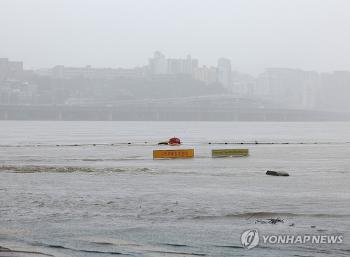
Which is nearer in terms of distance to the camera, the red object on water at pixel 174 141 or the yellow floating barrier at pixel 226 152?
the yellow floating barrier at pixel 226 152

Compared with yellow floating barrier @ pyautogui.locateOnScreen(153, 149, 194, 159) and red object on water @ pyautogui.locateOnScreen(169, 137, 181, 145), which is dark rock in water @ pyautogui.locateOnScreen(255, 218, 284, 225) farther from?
red object on water @ pyautogui.locateOnScreen(169, 137, 181, 145)

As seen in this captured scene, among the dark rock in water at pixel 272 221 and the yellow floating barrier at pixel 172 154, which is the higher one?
the yellow floating barrier at pixel 172 154

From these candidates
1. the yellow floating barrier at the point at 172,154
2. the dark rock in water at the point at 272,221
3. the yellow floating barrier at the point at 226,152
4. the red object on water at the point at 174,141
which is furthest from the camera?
the red object on water at the point at 174,141

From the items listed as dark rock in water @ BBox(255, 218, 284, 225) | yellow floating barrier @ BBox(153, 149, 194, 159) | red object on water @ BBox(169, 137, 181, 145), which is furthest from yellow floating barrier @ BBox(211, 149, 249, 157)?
dark rock in water @ BBox(255, 218, 284, 225)

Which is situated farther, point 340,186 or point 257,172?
point 257,172

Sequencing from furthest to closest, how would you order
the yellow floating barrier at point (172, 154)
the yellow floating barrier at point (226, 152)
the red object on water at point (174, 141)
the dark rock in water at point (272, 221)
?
the red object on water at point (174, 141)
the yellow floating barrier at point (226, 152)
the yellow floating barrier at point (172, 154)
the dark rock in water at point (272, 221)

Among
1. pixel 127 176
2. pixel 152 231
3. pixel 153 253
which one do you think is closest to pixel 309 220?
pixel 152 231

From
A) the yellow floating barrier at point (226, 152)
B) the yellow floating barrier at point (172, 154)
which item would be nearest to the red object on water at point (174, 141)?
the yellow floating barrier at point (226, 152)

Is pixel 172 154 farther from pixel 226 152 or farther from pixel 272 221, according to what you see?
pixel 272 221

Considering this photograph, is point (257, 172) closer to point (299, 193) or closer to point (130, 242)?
point (299, 193)

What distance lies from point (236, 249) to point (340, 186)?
15859mm

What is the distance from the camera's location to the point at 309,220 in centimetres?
1955

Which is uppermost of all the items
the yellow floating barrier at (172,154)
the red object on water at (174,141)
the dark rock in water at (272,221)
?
the red object on water at (174,141)

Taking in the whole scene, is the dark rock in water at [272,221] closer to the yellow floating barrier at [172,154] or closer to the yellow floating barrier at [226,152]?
the yellow floating barrier at [172,154]
